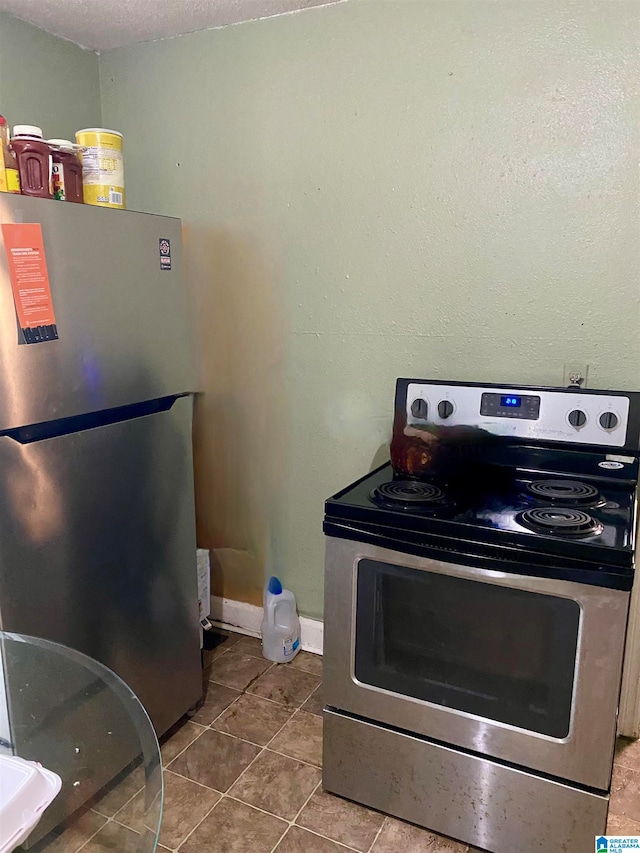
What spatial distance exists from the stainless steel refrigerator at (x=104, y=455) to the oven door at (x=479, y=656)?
0.53 m

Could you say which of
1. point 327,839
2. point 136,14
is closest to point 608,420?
point 327,839

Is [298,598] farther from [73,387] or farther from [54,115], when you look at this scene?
[54,115]

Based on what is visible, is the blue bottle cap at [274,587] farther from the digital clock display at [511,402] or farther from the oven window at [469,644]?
the digital clock display at [511,402]

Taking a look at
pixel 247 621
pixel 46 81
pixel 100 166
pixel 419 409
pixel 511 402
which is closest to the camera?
pixel 100 166

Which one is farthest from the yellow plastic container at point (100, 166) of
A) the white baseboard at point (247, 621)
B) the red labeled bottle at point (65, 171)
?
the white baseboard at point (247, 621)

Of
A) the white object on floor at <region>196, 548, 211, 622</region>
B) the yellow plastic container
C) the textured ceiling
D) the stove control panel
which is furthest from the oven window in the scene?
the textured ceiling

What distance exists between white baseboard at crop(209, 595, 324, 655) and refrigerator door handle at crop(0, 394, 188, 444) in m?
1.02

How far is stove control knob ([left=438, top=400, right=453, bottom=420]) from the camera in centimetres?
187

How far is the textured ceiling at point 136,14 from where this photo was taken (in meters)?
1.95

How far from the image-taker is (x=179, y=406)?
1.86 meters

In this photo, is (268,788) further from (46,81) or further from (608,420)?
(46,81)

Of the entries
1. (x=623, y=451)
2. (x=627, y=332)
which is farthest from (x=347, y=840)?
(x=627, y=332)

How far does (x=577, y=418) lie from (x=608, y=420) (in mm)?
75

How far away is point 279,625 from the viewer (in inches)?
92.7
